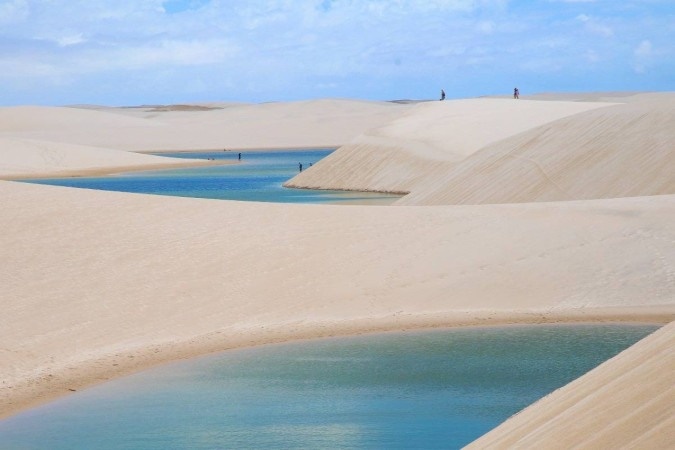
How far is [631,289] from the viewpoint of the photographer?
50.2 feet

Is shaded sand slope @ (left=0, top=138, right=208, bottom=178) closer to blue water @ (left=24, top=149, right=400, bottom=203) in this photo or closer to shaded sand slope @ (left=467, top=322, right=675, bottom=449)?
blue water @ (left=24, top=149, right=400, bottom=203)

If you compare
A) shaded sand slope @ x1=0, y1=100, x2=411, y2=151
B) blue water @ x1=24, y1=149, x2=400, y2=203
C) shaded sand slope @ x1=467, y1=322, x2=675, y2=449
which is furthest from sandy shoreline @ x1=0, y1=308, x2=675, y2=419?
shaded sand slope @ x1=0, y1=100, x2=411, y2=151

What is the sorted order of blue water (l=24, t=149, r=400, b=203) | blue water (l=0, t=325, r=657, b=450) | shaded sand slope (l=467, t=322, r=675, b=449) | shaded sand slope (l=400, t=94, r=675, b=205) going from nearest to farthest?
shaded sand slope (l=467, t=322, r=675, b=449) < blue water (l=0, t=325, r=657, b=450) < shaded sand slope (l=400, t=94, r=675, b=205) < blue water (l=24, t=149, r=400, b=203)

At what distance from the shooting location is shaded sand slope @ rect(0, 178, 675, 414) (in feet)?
44.3

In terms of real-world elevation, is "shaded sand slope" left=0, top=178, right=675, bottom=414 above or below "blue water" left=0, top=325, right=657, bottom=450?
above

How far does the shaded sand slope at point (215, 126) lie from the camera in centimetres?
9700

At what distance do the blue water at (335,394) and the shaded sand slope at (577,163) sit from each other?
1277 centimetres

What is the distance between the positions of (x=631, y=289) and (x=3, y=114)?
108805 mm

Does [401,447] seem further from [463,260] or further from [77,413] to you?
[463,260]

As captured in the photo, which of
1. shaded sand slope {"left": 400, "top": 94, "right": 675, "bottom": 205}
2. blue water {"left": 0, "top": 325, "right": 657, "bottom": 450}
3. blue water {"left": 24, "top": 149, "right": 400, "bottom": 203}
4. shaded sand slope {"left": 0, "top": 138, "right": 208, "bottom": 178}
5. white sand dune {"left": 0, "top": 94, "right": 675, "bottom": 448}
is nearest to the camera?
blue water {"left": 0, "top": 325, "right": 657, "bottom": 450}

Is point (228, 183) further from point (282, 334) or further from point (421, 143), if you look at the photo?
point (282, 334)

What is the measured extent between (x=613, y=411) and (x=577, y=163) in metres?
22.7

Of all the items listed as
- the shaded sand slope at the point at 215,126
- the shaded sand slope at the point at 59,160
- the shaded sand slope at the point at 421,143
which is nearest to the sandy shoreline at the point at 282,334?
the shaded sand slope at the point at 421,143

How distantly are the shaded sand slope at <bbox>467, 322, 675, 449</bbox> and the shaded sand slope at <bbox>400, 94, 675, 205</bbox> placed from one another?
18.7 metres
